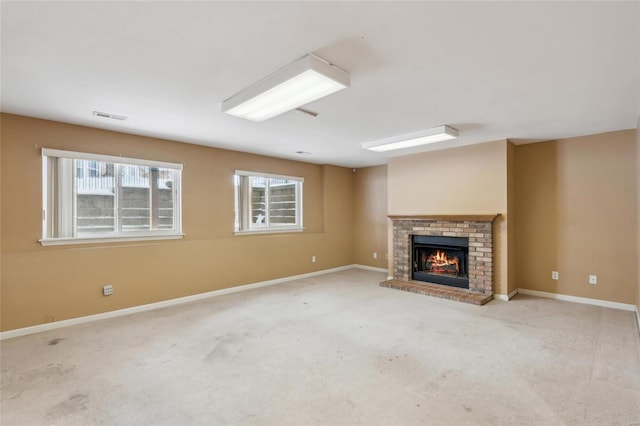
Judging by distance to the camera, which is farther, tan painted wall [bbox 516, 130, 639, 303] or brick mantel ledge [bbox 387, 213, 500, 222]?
brick mantel ledge [bbox 387, 213, 500, 222]

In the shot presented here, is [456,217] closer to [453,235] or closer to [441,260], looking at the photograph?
[453,235]

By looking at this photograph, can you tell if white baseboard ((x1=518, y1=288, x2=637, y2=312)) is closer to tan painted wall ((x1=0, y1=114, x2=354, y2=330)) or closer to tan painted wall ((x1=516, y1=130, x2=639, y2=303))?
tan painted wall ((x1=516, y1=130, x2=639, y2=303))

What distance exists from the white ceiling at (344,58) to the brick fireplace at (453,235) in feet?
5.59

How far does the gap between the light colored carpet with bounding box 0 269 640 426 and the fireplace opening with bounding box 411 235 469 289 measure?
3.30 ft

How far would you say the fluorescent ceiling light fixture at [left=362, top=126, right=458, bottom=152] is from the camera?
12.8 feet

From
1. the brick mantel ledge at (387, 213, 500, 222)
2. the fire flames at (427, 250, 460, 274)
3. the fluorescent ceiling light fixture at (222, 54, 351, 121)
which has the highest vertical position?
the fluorescent ceiling light fixture at (222, 54, 351, 121)

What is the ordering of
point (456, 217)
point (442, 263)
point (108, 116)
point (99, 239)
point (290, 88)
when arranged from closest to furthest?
point (290, 88) → point (108, 116) → point (99, 239) → point (456, 217) → point (442, 263)

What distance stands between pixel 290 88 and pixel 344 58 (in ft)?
1.60

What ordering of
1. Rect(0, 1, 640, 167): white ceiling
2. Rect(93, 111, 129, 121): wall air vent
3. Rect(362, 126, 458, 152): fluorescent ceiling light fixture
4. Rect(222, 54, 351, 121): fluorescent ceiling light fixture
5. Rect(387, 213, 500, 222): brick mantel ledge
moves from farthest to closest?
Rect(387, 213, 500, 222): brick mantel ledge → Rect(362, 126, 458, 152): fluorescent ceiling light fixture → Rect(93, 111, 129, 121): wall air vent → Rect(222, 54, 351, 121): fluorescent ceiling light fixture → Rect(0, 1, 640, 167): white ceiling

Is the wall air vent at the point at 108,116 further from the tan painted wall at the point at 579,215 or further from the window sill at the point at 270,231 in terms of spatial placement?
the tan painted wall at the point at 579,215

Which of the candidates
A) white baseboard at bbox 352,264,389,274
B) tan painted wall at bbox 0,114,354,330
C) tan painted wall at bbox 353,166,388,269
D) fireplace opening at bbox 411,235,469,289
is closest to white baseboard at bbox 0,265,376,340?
tan painted wall at bbox 0,114,354,330

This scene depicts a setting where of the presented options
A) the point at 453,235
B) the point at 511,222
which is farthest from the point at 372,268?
the point at 511,222

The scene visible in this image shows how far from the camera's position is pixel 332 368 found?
2.60 metres

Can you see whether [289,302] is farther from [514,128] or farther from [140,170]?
[514,128]
